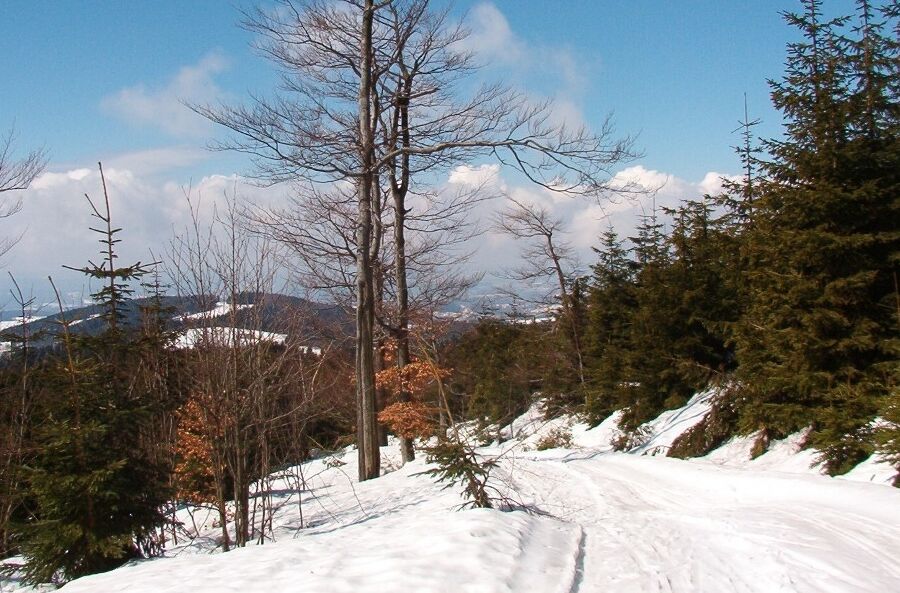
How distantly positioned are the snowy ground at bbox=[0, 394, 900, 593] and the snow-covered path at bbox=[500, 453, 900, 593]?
0.07 feet

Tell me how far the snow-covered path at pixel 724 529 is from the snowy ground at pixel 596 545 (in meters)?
0.02

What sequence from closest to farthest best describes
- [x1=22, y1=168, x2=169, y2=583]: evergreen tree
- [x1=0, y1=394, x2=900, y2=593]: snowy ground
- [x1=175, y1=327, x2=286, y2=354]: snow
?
[x1=0, y1=394, x2=900, y2=593]: snowy ground
[x1=22, y1=168, x2=169, y2=583]: evergreen tree
[x1=175, y1=327, x2=286, y2=354]: snow

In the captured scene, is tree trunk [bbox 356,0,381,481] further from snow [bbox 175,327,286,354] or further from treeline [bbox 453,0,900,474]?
treeline [bbox 453,0,900,474]

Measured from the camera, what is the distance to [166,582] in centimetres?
549

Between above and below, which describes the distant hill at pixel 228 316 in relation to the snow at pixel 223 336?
above

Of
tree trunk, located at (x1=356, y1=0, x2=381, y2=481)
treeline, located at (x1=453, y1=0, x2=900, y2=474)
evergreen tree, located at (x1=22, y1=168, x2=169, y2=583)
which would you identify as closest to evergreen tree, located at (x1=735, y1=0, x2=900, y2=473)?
treeline, located at (x1=453, y1=0, x2=900, y2=474)

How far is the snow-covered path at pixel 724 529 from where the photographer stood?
538 cm

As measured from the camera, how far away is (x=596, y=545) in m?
6.61

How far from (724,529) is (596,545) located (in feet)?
5.14

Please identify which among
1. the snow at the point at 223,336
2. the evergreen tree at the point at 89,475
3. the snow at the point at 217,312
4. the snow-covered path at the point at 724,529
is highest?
the snow at the point at 217,312

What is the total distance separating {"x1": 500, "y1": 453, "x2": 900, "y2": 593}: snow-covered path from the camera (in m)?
5.38

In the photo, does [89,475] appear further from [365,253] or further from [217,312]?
[365,253]

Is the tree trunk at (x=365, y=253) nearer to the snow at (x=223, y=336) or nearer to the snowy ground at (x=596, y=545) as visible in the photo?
the snowy ground at (x=596, y=545)

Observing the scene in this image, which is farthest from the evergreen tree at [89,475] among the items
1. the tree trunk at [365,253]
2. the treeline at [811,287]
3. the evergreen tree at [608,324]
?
the evergreen tree at [608,324]
